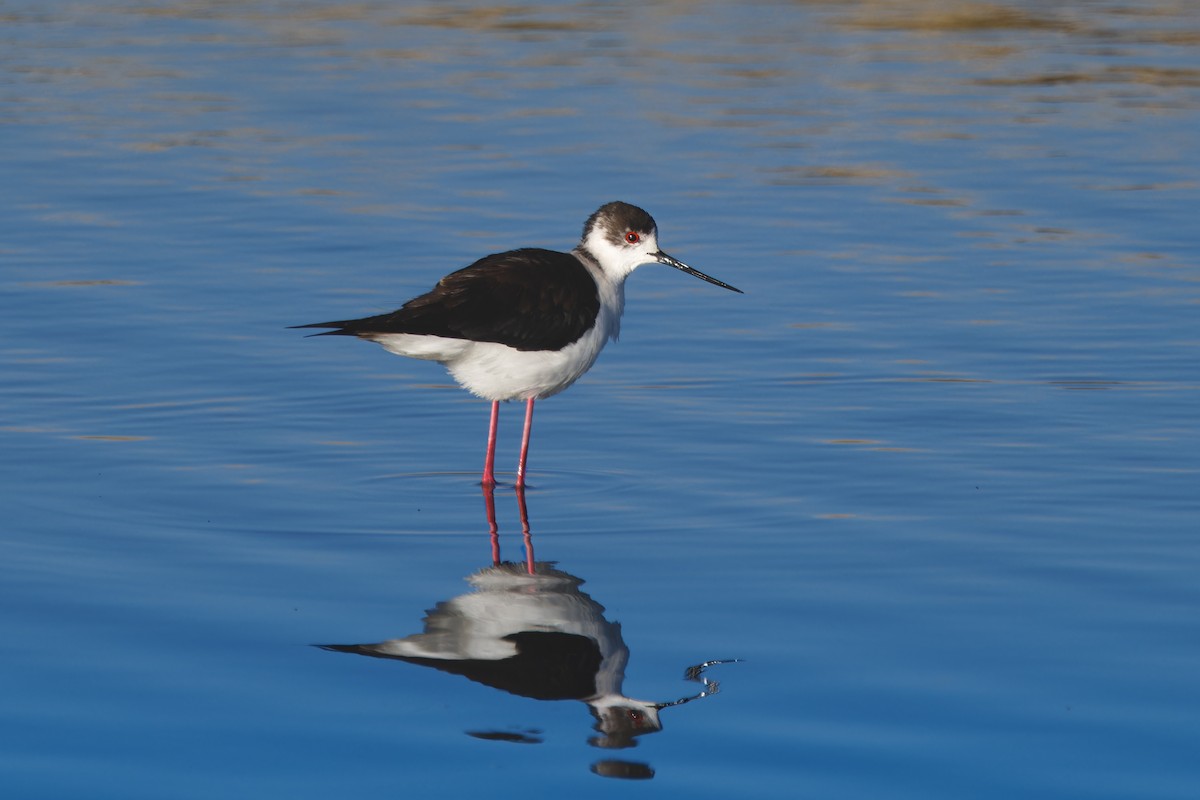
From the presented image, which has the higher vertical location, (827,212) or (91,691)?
(827,212)

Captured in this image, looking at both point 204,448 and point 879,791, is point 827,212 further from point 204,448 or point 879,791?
point 879,791

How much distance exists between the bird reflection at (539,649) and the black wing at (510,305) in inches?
63.3

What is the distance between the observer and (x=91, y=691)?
630cm

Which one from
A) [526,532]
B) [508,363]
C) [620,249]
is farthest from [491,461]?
[620,249]

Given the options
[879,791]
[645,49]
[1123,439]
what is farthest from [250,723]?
[645,49]

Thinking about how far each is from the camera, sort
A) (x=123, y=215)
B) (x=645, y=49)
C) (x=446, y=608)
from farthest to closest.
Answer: (x=645, y=49), (x=123, y=215), (x=446, y=608)

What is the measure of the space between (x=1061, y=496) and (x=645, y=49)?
16.9 metres

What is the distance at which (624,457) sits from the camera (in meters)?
9.51

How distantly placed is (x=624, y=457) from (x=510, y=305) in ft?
3.05

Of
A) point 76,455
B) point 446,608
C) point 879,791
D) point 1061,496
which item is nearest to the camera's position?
point 879,791

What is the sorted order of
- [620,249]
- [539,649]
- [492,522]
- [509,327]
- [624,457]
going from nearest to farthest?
1. [539,649]
2. [492,522]
3. [509,327]
4. [624,457]
5. [620,249]

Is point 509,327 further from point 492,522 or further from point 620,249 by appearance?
point 620,249

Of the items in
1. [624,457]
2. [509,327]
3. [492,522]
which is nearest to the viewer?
[492,522]

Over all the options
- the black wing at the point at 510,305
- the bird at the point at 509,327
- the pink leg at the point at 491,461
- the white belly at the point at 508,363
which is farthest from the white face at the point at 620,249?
the pink leg at the point at 491,461
